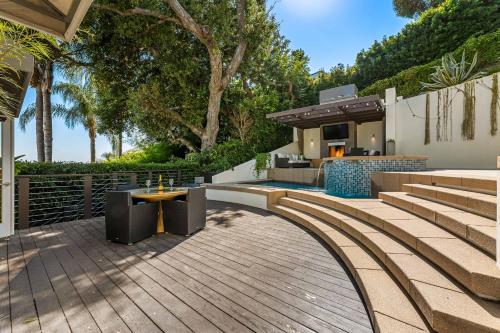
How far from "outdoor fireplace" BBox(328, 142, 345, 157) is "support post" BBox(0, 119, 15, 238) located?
11219 mm

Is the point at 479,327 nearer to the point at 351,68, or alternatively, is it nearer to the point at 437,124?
the point at 437,124

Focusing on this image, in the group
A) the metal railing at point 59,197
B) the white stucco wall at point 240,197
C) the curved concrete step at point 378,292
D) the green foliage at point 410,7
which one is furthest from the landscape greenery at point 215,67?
the green foliage at point 410,7

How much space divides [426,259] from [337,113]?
8660 mm

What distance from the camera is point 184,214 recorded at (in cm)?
398

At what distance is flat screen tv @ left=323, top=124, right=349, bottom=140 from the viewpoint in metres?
11.3

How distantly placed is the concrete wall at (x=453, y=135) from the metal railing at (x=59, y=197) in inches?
377

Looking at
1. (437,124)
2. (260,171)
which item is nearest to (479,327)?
(437,124)

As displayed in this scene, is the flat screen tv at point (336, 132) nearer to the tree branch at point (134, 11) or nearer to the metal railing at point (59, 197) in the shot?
the tree branch at point (134, 11)

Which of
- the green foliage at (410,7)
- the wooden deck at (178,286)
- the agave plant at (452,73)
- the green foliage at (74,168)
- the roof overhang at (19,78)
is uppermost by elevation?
the green foliage at (410,7)

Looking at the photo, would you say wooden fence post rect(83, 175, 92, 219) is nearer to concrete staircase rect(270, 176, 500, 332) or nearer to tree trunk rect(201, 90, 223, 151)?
concrete staircase rect(270, 176, 500, 332)

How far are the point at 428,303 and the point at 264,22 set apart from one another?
39.6ft

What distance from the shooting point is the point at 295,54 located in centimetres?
1536

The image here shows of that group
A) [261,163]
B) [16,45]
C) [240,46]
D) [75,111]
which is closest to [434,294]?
[16,45]

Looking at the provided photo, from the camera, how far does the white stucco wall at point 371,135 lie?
11258 millimetres
